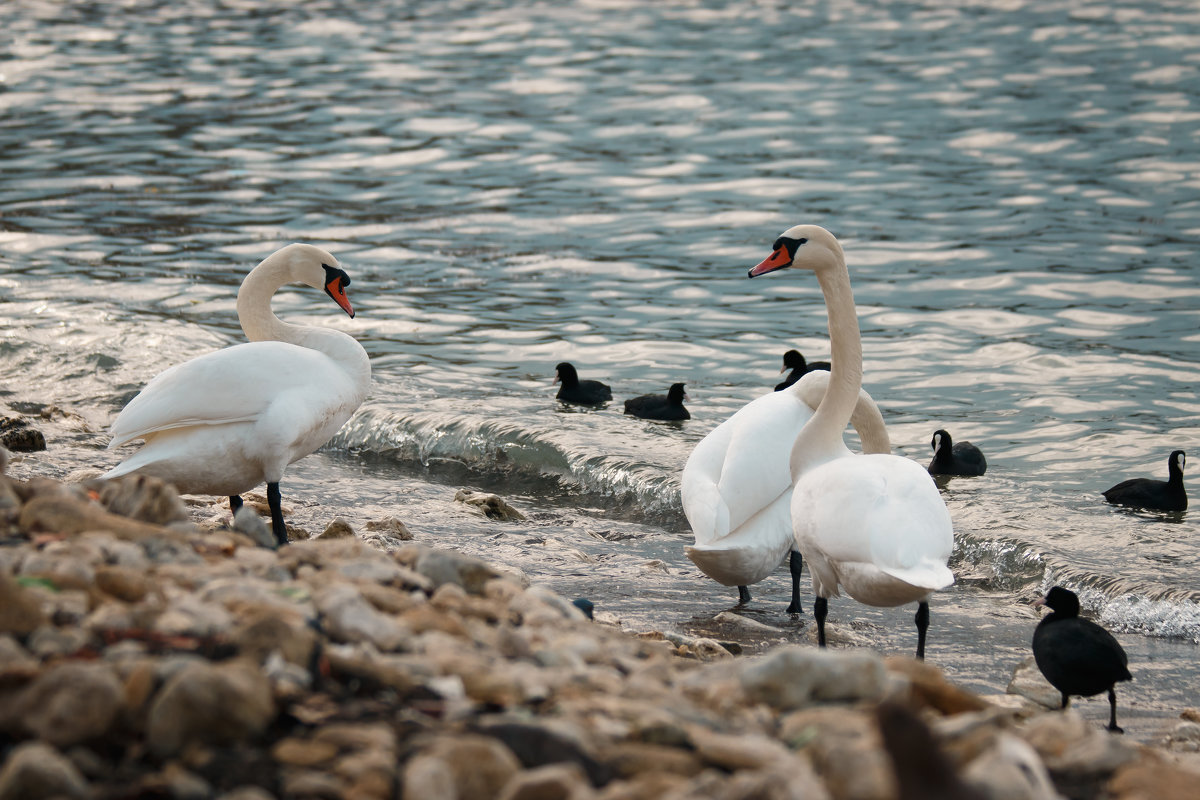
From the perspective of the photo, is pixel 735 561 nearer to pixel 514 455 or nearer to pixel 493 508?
pixel 493 508

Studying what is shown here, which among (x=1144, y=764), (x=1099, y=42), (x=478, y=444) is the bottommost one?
(x=478, y=444)

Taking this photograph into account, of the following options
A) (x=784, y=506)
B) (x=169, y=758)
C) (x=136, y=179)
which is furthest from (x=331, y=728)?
(x=136, y=179)

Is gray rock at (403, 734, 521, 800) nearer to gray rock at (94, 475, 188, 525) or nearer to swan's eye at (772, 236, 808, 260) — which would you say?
gray rock at (94, 475, 188, 525)

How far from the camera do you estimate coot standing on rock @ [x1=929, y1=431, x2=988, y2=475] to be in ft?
31.0

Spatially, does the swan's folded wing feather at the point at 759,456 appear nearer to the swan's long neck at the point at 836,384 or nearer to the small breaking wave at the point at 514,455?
the swan's long neck at the point at 836,384

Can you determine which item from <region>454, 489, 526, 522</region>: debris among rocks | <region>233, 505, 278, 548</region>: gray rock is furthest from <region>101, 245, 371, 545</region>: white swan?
<region>233, 505, 278, 548</region>: gray rock

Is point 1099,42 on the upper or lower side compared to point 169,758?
upper

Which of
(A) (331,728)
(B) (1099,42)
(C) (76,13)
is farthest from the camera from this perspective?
(C) (76,13)

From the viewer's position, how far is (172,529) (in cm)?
449

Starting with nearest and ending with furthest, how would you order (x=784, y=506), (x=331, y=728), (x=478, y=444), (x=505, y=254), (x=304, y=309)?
(x=331, y=728) → (x=784, y=506) → (x=478, y=444) → (x=304, y=309) → (x=505, y=254)

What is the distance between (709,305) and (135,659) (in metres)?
11.3

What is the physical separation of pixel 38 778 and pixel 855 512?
11.9 ft

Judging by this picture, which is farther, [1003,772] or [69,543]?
[69,543]

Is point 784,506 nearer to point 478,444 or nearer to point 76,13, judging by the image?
point 478,444
